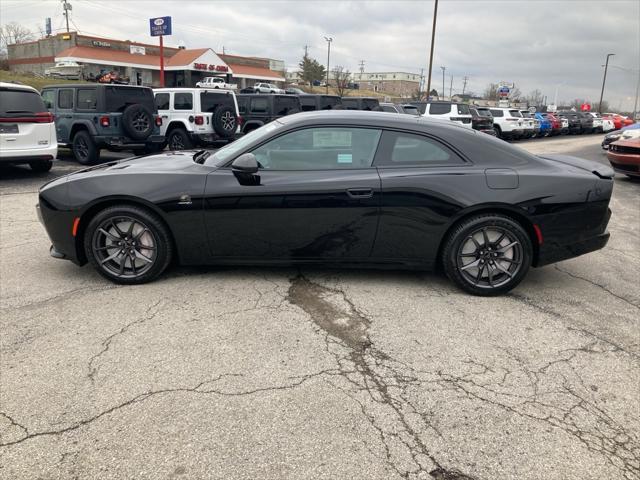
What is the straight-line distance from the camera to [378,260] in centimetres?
420

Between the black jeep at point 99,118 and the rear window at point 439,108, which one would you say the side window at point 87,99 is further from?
the rear window at point 439,108

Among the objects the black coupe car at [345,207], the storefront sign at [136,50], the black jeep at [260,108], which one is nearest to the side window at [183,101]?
the black jeep at [260,108]

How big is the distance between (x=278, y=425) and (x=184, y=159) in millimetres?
2979

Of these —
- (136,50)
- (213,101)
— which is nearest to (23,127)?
(213,101)

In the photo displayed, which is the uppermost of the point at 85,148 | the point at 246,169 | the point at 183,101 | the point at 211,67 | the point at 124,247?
the point at 211,67

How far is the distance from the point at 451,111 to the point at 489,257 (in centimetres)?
1865

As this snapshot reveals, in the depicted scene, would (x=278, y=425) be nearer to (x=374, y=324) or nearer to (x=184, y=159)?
(x=374, y=324)

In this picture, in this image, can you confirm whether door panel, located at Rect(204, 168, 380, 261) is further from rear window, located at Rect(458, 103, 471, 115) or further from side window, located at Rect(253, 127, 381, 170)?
rear window, located at Rect(458, 103, 471, 115)

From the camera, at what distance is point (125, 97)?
11859 millimetres

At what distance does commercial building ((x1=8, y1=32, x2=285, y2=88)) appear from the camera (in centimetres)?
5072

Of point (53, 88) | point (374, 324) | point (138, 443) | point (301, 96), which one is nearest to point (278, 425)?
point (138, 443)

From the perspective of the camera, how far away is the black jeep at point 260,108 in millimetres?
15828

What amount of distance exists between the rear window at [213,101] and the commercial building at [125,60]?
39863 mm

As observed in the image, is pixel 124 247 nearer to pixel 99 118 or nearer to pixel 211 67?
pixel 99 118
